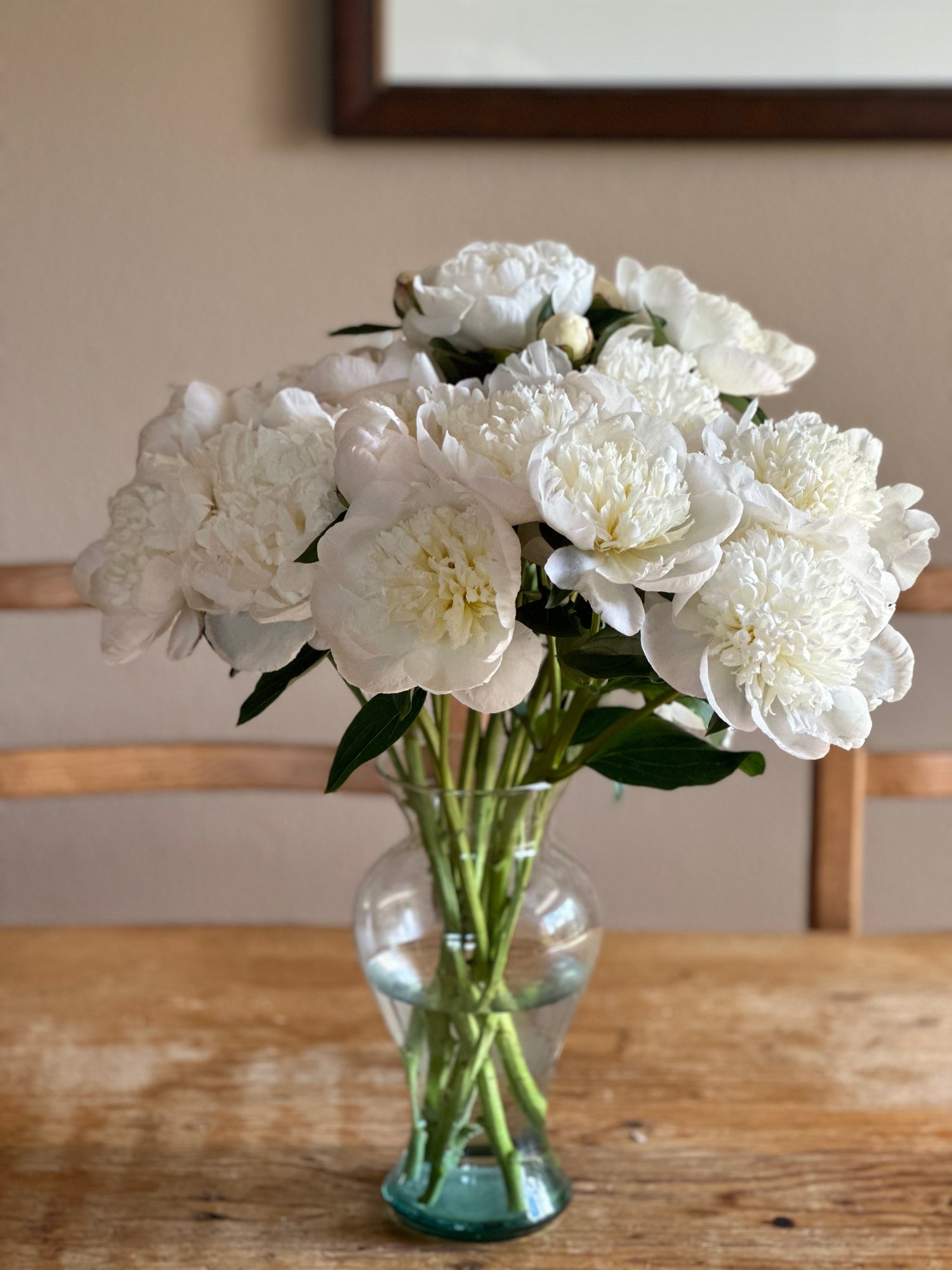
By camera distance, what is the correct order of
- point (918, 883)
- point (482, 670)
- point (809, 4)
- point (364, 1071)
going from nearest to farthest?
point (482, 670)
point (364, 1071)
point (809, 4)
point (918, 883)

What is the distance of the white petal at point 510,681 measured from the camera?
46 cm

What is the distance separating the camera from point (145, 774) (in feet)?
3.72

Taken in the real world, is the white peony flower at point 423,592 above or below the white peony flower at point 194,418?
below

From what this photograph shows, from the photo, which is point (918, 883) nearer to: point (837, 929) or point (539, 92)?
point (837, 929)

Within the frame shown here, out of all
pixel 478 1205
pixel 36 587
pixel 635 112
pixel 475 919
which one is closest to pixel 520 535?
pixel 475 919

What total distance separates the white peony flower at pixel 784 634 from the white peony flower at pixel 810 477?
0.01 metres

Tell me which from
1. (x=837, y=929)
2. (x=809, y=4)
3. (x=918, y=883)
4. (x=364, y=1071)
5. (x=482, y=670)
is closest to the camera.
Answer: (x=482, y=670)

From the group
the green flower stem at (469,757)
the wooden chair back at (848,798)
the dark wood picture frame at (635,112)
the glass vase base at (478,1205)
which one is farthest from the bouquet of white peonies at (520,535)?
the dark wood picture frame at (635,112)

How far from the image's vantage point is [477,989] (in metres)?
0.63

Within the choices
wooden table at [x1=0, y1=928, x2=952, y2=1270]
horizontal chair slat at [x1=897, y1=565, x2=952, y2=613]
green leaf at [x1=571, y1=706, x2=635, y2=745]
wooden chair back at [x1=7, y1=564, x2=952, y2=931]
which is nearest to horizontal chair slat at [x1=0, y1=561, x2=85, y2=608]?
wooden chair back at [x1=7, y1=564, x2=952, y2=931]

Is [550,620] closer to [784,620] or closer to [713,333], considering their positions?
[784,620]

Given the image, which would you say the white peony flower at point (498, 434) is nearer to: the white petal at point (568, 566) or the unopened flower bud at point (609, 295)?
the white petal at point (568, 566)

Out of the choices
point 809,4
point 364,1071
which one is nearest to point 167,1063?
point 364,1071

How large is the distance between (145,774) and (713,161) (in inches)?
37.4
